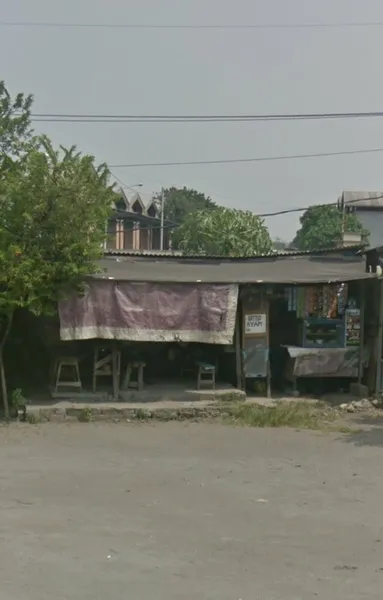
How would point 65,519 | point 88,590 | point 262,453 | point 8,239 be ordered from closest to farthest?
point 88,590 < point 65,519 < point 262,453 < point 8,239

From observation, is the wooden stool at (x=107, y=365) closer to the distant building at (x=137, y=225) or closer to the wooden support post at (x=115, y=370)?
the wooden support post at (x=115, y=370)

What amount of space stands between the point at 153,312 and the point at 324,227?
106ft

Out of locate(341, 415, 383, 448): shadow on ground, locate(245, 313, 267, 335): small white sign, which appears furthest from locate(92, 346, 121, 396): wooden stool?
locate(341, 415, 383, 448): shadow on ground

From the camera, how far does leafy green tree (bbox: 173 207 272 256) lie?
27.1m

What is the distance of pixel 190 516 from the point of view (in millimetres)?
7418

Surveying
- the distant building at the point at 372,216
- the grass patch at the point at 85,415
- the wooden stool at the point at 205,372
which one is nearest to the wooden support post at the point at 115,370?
the grass patch at the point at 85,415

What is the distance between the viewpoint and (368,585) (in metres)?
5.53

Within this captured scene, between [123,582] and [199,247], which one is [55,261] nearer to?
[123,582]

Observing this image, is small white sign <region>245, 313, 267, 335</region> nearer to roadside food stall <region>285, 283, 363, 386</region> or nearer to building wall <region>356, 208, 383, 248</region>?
roadside food stall <region>285, 283, 363, 386</region>

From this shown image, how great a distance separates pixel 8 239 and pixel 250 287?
4.63 m

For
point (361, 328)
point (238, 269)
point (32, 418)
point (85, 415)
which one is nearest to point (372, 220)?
point (361, 328)

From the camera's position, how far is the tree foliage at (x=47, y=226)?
13000 mm

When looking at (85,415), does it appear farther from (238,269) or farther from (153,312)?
(238,269)

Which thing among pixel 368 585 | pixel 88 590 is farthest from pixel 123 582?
pixel 368 585
